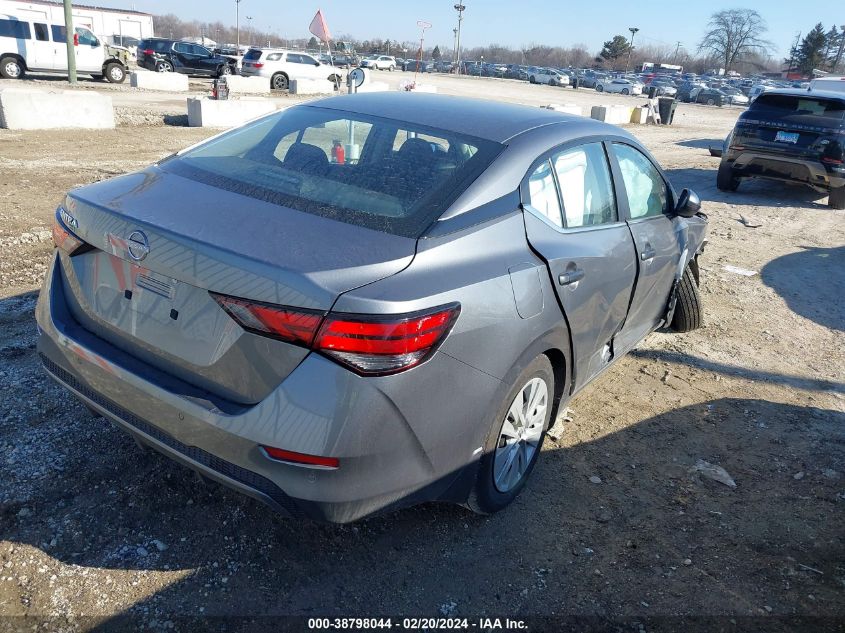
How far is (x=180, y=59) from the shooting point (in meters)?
30.9

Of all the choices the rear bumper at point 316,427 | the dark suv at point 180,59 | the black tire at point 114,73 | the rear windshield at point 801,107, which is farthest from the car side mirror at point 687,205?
the dark suv at point 180,59

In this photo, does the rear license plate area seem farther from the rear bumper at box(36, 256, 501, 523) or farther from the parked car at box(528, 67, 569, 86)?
the parked car at box(528, 67, 569, 86)

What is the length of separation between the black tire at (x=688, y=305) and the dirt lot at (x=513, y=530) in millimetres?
682

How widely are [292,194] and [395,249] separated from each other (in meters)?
0.62

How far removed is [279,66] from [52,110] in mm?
16094

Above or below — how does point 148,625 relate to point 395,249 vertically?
below

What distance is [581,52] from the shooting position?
13800 cm

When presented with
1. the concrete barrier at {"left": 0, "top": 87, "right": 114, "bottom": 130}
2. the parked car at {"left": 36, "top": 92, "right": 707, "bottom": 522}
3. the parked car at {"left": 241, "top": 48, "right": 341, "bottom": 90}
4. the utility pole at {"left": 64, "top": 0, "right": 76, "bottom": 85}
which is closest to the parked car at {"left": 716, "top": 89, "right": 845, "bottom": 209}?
the parked car at {"left": 36, "top": 92, "right": 707, "bottom": 522}

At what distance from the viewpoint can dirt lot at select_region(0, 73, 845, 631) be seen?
2.56 m

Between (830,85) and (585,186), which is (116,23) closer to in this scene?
(830,85)

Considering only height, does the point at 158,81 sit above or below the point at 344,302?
below

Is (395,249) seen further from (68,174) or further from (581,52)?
(581,52)

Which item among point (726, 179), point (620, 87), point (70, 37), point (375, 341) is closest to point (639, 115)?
point (726, 179)

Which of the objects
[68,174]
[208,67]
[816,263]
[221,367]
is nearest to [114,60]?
[208,67]
